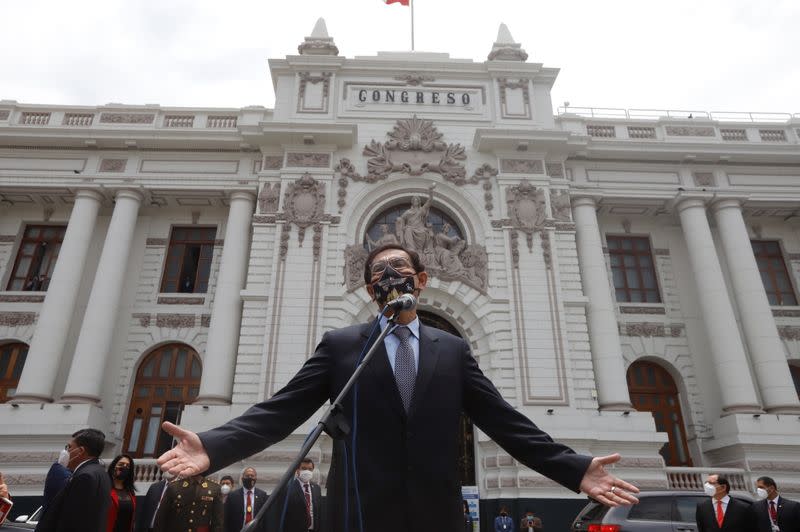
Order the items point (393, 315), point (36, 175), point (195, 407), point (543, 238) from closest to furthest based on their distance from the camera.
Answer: point (393, 315) < point (195, 407) < point (543, 238) < point (36, 175)

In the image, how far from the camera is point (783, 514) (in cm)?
744

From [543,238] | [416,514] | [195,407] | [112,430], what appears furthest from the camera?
[543,238]

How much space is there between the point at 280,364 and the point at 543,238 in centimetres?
879

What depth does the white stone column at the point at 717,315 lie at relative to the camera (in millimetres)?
15312

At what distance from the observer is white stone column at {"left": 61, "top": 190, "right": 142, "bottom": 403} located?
1482 cm

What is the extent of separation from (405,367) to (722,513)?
22.3ft

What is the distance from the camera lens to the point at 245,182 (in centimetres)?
1766

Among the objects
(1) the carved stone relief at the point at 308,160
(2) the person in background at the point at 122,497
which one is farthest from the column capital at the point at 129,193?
(2) the person in background at the point at 122,497

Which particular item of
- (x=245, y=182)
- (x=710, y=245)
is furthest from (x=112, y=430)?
(x=710, y=245)

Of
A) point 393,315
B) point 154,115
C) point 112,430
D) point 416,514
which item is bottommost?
point 416,514

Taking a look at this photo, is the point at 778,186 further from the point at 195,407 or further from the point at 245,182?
the point at 195,407

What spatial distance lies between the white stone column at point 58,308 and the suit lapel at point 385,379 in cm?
1574

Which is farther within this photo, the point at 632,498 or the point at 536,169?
the point at 536,169

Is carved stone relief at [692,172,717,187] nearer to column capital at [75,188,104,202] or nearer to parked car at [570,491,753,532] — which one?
parked car at [570,491,753,532]
